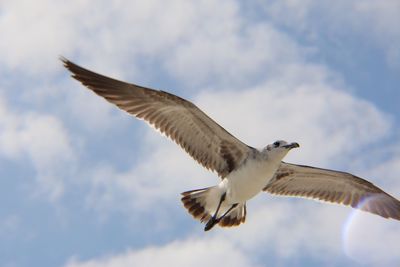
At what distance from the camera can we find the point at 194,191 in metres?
15.7

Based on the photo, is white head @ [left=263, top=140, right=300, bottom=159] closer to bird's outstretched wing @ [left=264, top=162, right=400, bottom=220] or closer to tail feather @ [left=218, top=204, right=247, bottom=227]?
bird's outstretched wing @ [left=264, top=162, right=400, bottom=220]

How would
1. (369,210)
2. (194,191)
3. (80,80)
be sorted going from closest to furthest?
(80,80) < (194,191) < (369,210)

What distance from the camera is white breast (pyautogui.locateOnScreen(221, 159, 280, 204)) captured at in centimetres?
1493

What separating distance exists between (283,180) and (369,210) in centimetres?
207

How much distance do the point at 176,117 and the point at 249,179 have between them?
1671mm

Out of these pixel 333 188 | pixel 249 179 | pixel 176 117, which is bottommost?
pixel 249 179

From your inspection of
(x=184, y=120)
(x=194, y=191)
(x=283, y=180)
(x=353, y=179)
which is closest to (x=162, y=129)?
(x=184, y=120)

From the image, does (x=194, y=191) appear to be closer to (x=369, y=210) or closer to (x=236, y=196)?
(x=236, y=196)

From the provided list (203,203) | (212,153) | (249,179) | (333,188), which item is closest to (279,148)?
(249,179)

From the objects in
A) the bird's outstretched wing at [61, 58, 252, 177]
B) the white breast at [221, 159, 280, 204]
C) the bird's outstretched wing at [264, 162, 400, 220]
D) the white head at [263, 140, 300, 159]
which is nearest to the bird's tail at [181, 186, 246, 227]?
the white breast at [221, 159, 280, 204]

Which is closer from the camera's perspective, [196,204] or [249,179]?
[249,179]

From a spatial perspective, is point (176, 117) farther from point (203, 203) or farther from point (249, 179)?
point (203, 203)

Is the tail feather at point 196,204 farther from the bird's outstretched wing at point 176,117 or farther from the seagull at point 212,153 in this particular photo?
the bird's outstretched wing at point 176,117

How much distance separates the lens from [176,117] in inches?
591
